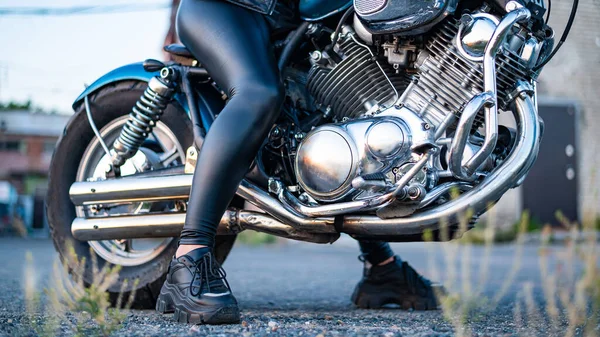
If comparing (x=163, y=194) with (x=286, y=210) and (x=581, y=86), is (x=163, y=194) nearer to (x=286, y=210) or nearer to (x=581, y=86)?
(x=286, y=210)

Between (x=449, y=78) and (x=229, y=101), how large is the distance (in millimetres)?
799

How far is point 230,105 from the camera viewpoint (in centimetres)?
267

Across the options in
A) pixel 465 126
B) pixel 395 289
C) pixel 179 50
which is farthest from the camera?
pixel 395 289

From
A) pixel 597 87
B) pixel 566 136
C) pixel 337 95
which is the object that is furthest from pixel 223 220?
pixel 597 87

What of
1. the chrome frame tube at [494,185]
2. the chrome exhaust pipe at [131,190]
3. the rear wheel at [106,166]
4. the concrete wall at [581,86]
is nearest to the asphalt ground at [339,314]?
the chrome frame tube at [494,185]

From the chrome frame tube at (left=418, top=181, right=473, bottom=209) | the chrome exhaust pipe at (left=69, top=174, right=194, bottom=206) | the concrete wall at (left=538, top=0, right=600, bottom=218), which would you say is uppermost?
the concrete wall at (left=538, top=0, right=600, bottom=218)

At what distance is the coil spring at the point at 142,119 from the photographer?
3.09 metres

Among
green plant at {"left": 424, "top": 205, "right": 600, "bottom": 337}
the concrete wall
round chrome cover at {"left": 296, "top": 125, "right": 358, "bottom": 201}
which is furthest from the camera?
the concrete wall

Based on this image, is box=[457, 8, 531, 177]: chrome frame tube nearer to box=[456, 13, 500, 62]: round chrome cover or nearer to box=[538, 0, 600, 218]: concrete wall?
box=[456, 13, 500, 62]: round chrome cover

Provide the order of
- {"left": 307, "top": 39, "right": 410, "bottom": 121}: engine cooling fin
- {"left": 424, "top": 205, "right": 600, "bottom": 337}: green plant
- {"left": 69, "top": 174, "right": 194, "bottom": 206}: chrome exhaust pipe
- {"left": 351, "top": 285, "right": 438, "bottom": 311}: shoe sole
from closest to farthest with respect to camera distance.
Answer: {"left": 424, "top": 205, "right": 600, "bottom": 337}: green plant → {"left": 307, "top": 39, "right": 410, "bottom": 121}: engine cooling fin → {"left": 69, "top": 174, "right": 194, "bottom": 206}: chrome exhaust pipe → {"left": 351, "top": 285, "right": 438, "bottom": 311}: shoe sole

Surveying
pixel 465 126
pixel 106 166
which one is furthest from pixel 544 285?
pixel 106 166

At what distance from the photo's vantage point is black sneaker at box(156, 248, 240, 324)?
2.41m

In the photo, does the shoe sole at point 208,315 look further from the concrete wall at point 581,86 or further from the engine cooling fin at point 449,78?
the concrete wall at point 581,86

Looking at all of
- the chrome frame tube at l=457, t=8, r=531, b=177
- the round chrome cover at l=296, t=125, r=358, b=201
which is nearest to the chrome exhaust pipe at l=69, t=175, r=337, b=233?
the round chrome cover at l=296, t=125, r=358, b=201
